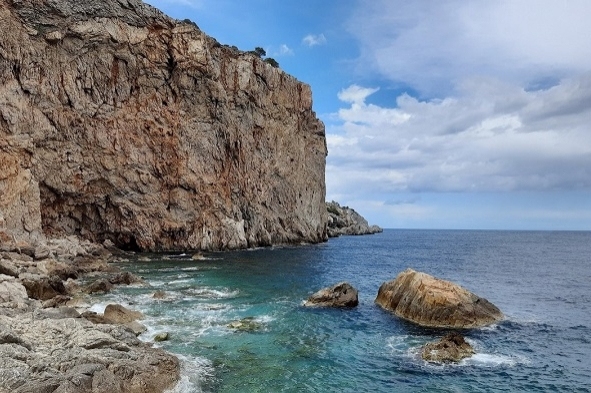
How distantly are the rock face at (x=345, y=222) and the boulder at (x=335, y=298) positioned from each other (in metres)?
100

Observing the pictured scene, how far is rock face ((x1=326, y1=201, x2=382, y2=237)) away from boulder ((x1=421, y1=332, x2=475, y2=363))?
111m

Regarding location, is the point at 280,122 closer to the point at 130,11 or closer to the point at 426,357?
the point at 130,11

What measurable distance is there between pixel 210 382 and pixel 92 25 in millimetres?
57267

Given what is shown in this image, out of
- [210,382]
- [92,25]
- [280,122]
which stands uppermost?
[92,25]

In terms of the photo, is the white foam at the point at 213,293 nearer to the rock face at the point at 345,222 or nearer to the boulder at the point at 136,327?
the boulder at the point at 136,327

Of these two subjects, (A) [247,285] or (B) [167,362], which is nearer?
(B) [167,362]

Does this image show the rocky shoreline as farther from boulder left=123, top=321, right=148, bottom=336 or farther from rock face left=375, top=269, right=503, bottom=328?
rock face left=375, top=269, right=503, bottom=328

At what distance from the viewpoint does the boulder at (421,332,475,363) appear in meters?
19.9

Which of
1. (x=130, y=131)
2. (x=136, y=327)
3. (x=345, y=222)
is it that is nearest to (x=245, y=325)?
(x=136, y=327)

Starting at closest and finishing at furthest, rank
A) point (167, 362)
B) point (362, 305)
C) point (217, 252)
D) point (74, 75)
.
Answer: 1. point (167, 362)
2. point (362, 305)
3. point (74, 75)
4. point (217, 252)

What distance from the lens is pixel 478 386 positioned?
672 inches

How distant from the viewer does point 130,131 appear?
6109 cm

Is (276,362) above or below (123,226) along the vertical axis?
below

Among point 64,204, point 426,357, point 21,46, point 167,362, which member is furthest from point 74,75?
point 426,357
